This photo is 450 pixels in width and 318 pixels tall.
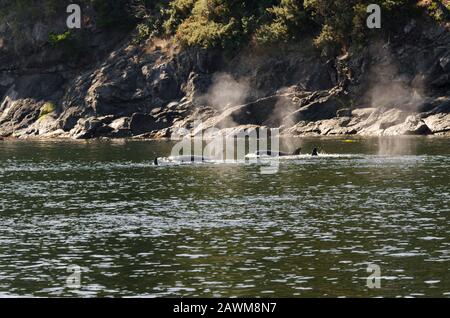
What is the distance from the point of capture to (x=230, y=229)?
174 feet

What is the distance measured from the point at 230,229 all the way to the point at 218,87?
94.6 m

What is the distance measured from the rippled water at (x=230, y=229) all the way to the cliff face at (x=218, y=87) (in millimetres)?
40962

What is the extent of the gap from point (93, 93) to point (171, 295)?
118 metres

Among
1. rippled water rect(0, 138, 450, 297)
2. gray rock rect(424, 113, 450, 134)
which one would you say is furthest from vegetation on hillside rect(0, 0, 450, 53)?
rippled water rect(0, 138, 450, 297)

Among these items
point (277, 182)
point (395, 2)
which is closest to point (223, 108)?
point (395, 2)

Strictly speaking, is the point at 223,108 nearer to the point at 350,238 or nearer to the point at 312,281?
the point at 350,238

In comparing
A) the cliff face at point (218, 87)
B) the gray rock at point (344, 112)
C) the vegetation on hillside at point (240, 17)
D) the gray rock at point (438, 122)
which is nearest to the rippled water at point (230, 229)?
the gray rock at point (438, 122)

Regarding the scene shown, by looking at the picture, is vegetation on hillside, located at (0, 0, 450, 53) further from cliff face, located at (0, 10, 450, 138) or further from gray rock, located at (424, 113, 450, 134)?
gray rock, located at (424, 113, 450, 134)

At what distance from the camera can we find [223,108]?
143 metres

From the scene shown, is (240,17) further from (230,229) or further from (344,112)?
(230,229)

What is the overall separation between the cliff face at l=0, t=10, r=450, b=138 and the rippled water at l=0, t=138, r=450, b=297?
1613 inches

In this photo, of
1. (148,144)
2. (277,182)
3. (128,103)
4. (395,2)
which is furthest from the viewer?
(128,103)

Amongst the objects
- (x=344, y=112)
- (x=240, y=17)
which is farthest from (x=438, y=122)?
(x=240, y=17)

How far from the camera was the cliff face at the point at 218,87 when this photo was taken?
132500 mm
